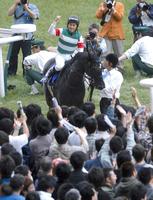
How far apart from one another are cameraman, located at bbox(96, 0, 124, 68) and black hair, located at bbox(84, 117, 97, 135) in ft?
25.0

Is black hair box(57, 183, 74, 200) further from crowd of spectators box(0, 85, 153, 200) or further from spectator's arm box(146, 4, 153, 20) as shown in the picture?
spectator's arm box(146, 4, 153, 20)

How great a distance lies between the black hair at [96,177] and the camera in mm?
10258

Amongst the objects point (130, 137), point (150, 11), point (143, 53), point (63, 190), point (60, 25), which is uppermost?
point (63, 190)

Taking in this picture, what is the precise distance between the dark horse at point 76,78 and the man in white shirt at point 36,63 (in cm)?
208

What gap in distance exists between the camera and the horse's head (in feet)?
47.5

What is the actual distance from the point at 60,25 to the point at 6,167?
43.5ft

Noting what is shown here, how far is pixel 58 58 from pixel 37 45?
97.8 inches

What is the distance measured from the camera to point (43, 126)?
38.7ft

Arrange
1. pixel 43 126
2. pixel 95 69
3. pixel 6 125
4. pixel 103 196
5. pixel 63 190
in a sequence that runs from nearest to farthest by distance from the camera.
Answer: pixel 103 196
pixel 63 190
pixel 43 126
pixel 6 125
pixel 95 69

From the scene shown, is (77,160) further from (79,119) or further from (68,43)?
(68,43)

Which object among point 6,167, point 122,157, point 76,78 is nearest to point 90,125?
point 122,157

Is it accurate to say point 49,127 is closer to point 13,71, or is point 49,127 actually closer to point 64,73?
point 64,73

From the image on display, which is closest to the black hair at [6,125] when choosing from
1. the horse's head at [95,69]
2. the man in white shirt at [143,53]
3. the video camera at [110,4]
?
the horse's head at [95,69]

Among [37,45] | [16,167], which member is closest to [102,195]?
[16,167]
